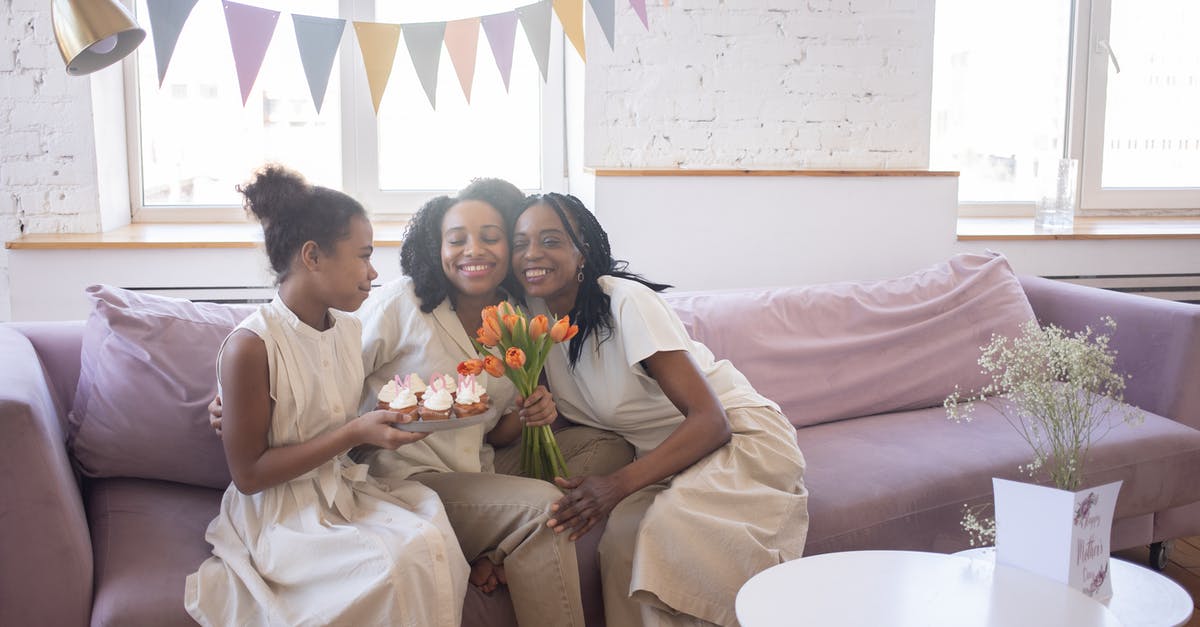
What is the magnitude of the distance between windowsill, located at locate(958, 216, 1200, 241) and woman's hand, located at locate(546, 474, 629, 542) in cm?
203

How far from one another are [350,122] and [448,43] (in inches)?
26.4

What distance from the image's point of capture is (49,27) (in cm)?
291

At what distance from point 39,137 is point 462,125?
1.25 m

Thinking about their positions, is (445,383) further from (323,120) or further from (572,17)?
(323,120)

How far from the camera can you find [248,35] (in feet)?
8.64

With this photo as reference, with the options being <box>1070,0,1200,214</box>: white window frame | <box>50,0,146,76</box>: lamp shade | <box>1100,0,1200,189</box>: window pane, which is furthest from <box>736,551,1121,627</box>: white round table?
<box>1100,0,1200,189</box>: window pane

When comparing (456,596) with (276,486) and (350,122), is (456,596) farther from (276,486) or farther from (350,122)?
(350,122)

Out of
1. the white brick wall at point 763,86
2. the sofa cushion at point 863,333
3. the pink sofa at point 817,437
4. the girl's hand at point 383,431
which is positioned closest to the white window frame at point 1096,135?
the white brick wall at point 763,86

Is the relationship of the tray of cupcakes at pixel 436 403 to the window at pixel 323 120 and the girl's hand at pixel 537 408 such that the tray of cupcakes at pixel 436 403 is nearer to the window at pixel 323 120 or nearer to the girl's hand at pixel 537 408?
the girl's hand at pixel 537 408

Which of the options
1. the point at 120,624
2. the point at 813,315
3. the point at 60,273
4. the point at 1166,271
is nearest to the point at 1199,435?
the point at 813,315

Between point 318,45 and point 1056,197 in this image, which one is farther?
point 1056,197

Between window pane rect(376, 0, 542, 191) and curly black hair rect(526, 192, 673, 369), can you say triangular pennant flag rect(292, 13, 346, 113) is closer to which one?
window pane rect(376, 0, 542, 191)

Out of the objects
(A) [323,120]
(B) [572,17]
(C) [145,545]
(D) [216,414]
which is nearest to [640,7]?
(B) [572,17]

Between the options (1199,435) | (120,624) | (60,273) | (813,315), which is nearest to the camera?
(120,624)
